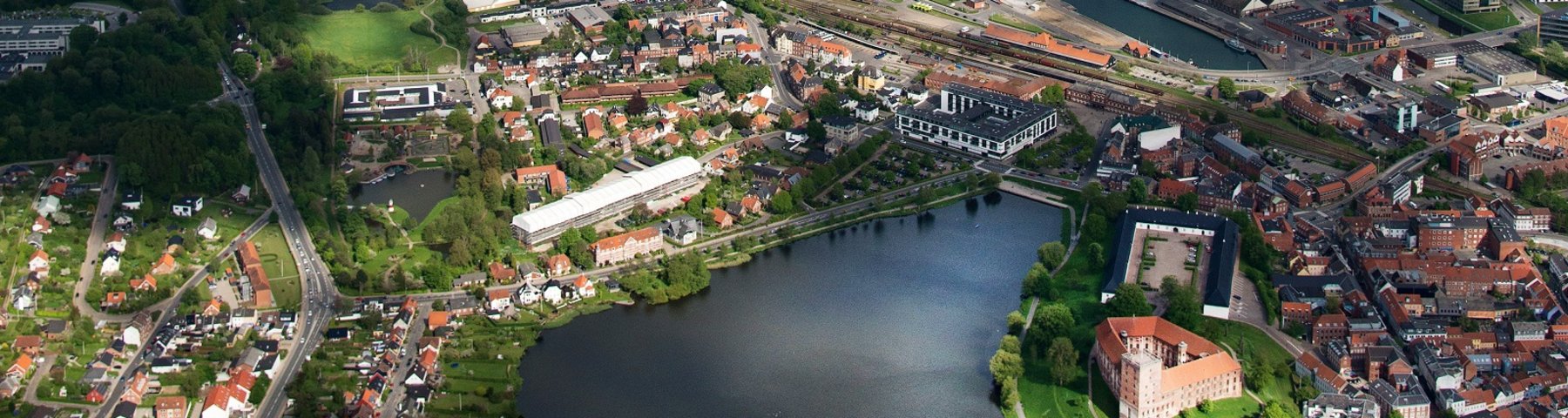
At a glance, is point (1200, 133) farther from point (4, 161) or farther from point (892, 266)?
point (4, 161)

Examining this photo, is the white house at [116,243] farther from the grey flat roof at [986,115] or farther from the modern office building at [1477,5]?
the modern office building at [1477,5]

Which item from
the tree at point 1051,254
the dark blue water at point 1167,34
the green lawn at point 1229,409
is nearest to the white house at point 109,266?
the tree at point 1051,254

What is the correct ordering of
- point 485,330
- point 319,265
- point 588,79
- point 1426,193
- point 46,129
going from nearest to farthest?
point 485,330
point 319,265
point 1426,193
point 46,129
point 588,79

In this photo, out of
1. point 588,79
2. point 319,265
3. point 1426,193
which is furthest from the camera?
point 588,79

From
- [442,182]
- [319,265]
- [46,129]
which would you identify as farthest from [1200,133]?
[46,129]

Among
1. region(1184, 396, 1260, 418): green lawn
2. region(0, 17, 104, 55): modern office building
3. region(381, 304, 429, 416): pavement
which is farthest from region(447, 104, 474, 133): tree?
region(1184, 396, 1260, 418): green lawn

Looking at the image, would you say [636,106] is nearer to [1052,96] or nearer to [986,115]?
[986,115]
